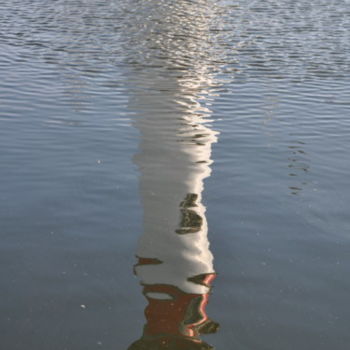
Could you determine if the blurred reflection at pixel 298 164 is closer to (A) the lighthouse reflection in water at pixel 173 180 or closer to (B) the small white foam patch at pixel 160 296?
(A) the lighthouse reflection in water at pixel 173 180

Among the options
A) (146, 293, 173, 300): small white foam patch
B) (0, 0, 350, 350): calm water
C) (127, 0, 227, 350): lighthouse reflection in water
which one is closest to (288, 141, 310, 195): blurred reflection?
(0, 0, 350, 350): calm water

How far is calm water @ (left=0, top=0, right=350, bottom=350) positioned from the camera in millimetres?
6499

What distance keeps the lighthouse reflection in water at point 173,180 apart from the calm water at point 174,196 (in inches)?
1.1

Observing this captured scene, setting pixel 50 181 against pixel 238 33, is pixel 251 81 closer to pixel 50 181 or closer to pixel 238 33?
pixel 238 33

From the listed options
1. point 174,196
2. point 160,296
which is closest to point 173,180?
point 174,196

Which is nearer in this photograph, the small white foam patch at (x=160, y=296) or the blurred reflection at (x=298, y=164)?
the small white foam patch at (x=160, y=296)

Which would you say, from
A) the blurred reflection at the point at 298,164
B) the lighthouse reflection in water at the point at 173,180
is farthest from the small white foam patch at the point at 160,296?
the blurred reflection at the point at 298,164

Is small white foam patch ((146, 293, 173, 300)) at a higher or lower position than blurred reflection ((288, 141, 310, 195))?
higher

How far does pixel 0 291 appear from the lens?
6.80m

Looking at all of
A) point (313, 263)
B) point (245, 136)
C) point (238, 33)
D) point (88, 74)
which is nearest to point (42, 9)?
point (238, 33)

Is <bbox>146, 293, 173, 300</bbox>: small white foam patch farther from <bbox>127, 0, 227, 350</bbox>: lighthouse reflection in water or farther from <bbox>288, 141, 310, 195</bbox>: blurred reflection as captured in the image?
<bbox>288, 141, 310, 195</bbox>: blurred reflection

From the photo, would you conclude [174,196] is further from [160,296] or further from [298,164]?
[160,296]

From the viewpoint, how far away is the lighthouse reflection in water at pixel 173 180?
6.44 meters

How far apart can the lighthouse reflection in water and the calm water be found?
0.09 feet
